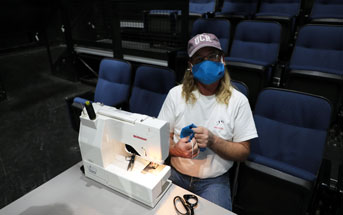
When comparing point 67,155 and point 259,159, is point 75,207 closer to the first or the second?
point 259,159

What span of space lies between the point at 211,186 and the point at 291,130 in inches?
24.1

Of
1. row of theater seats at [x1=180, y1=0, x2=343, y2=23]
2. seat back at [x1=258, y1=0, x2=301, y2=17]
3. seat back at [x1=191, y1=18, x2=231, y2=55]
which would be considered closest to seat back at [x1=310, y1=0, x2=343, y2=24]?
row of theater seats at [x1=180, y1=0, x2=343, y2=23]

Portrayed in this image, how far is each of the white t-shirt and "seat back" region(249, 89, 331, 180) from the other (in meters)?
0.18

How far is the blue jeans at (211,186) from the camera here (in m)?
1.23

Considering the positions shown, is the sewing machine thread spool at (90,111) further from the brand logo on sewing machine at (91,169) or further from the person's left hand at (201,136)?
the person's left hand at (201,136)

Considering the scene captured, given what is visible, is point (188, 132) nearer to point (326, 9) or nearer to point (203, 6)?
point (326, 9)

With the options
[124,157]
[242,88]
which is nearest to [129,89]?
[242,88]

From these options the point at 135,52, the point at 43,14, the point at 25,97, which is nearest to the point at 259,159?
the point at 135,52

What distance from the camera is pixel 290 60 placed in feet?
8.75

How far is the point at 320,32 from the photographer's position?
2469 mm

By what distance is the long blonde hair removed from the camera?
1307mm

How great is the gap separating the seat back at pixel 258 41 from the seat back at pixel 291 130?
137cm

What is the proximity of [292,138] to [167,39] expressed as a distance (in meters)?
2.23

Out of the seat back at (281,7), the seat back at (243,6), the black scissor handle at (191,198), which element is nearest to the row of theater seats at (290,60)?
the seat back at (281,7)
